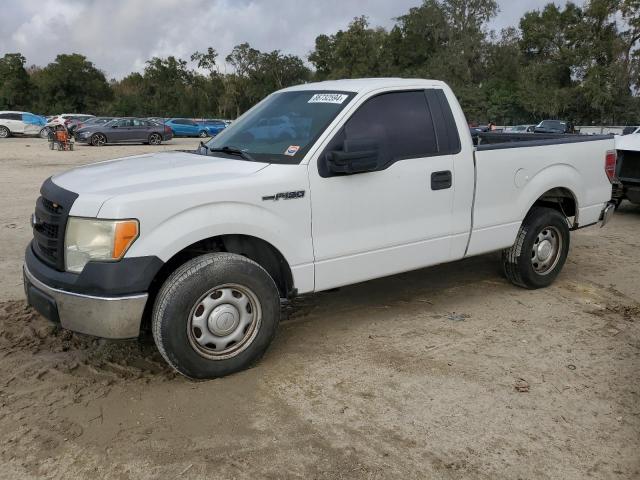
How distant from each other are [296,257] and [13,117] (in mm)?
35831

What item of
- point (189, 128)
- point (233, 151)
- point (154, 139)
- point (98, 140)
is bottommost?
point (154, 139)

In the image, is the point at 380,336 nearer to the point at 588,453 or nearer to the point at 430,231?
the point at 430,231

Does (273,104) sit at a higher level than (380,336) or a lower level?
higher

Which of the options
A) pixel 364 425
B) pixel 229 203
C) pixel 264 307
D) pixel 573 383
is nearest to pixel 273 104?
pixel 229 203

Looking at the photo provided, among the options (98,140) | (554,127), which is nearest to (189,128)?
(98,140)

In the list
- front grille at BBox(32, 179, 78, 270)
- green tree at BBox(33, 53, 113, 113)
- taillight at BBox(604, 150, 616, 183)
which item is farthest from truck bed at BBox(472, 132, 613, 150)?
green tree at BBox(33, 53, 113, 113)

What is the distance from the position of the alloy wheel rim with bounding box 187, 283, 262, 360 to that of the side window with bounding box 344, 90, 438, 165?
4.44ft

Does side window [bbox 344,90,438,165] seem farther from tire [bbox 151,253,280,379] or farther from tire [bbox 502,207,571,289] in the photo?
tire [bbox 502,207,571,289]

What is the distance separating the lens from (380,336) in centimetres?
452

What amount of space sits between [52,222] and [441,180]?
2.77 meters

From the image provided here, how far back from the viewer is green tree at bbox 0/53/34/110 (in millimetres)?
58562

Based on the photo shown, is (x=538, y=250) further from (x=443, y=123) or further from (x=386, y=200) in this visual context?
(x=386, y=200)

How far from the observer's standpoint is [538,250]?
554 cm

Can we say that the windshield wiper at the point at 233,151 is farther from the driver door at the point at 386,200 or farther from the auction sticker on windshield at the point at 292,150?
the driver door at the point at 386,200
